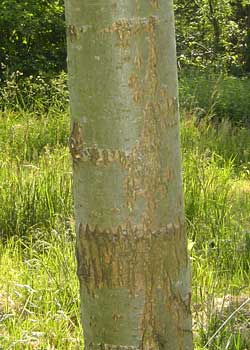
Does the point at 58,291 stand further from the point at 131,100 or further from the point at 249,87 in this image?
the point at 249,87

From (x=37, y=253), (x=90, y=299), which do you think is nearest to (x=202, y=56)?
(x=37, y=253)

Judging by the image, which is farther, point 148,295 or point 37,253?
point 37,253

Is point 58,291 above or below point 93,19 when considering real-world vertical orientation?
below

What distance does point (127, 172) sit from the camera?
4.90ft

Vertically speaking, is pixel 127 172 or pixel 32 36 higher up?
pixel 127 172

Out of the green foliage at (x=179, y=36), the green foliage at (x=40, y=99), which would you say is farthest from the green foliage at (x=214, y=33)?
the green foliage at (x=40, y=99)

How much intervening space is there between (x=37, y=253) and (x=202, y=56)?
17184 mm

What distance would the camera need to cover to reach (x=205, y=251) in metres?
3.53

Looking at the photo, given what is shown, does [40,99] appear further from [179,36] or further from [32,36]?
[179,36]

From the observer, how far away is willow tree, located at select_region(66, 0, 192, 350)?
4.74 ft

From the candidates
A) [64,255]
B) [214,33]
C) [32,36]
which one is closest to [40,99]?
[32,36]

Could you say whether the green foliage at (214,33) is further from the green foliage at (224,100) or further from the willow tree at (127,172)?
the willow tree at (127,172)

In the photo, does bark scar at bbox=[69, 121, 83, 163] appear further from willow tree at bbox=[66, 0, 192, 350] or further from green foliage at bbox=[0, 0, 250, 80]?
green foliage at bbox=[0, 0, 250, 80]

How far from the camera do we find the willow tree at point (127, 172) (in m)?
1.45
